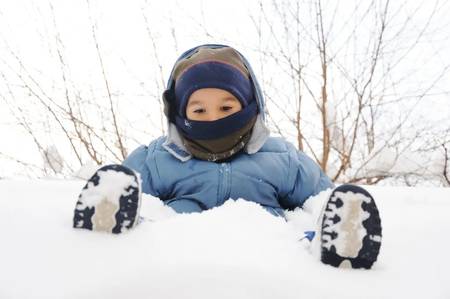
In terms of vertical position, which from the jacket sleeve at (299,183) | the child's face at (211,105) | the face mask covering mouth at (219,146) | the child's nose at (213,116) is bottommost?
the jacket sleeve at (299,183)

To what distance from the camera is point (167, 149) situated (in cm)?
134

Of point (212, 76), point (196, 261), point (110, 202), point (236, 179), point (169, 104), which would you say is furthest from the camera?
point (169, 104)

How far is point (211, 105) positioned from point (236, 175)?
0.25 metres

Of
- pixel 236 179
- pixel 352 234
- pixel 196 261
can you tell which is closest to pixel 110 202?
pixel 196 261

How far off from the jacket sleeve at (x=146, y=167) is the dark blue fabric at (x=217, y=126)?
17 cm

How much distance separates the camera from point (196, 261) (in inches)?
21.6

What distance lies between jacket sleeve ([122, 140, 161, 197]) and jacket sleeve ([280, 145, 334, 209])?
0.42 meters

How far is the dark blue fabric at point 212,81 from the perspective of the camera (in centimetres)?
131

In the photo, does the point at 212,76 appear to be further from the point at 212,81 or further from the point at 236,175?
the point at 236,175

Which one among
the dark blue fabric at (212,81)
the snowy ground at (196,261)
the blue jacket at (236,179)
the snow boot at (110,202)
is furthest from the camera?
the dark blue fabric at (212,81)

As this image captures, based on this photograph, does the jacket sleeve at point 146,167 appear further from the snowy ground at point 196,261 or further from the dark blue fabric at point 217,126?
the snowy ground at point 196,261

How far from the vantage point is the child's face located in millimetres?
1262

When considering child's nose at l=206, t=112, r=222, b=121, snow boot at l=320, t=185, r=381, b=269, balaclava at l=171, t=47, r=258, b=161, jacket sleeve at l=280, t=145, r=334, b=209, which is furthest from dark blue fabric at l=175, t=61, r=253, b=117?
snow boot at l=320, t=185, r=381, b=269

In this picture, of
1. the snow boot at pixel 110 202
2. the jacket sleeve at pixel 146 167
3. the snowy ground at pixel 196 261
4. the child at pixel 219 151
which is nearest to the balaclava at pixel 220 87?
the child at pixel 219 151
